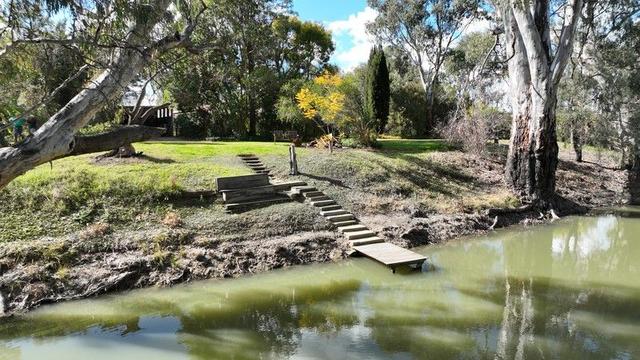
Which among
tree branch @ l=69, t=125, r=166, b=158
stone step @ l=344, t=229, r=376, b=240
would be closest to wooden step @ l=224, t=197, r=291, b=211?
stone step @ l=344, t=229, r=376, b=240

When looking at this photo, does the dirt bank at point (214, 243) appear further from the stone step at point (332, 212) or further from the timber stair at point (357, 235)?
the timber stair at point (357, 235)

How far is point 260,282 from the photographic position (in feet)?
34.4

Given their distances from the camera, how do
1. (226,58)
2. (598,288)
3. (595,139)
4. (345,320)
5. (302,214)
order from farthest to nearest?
(226,58) → (595,139) → (302,214) → (598,288) → (345,320)

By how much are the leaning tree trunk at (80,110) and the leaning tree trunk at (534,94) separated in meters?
12.8

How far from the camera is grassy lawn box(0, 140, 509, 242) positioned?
11891mm

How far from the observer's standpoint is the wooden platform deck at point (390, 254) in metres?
10.9

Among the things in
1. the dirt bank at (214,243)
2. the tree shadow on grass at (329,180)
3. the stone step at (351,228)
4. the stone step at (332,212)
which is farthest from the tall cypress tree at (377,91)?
the stone step at (351,228)

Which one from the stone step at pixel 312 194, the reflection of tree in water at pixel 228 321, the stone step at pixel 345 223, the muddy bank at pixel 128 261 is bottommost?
the reflection of tree in water at pixel 228 321

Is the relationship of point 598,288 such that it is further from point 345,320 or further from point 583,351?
point 345,320

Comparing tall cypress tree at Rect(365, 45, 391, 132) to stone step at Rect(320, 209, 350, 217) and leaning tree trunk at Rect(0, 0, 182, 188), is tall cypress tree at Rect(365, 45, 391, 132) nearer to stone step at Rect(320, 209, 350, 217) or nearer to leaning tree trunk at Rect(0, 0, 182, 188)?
stone step at Rect(320, 209, 350, 217)

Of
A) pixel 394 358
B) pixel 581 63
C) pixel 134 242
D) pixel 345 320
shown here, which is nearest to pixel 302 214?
pixel 134 242

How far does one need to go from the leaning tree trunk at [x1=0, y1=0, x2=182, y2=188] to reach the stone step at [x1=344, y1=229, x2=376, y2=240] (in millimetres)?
7029

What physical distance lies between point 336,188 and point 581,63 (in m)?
16.1

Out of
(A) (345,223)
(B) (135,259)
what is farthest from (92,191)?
(A) (345,223)
